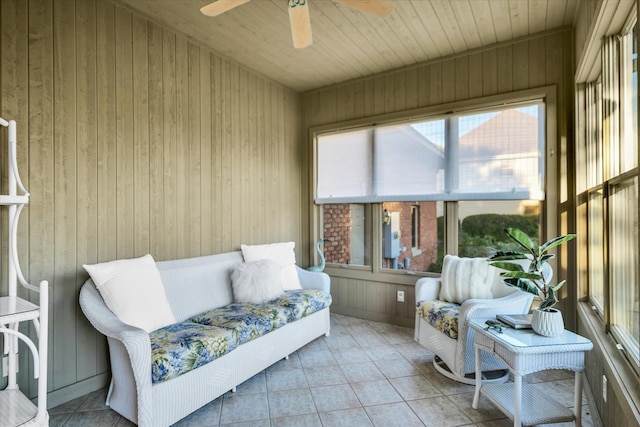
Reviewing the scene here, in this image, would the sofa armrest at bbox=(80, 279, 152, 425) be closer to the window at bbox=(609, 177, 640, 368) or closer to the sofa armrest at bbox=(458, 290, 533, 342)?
the sofa armrest at bbox=(458, 290, 533, 342)

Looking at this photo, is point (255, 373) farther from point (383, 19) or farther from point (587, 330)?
point (383, 19)

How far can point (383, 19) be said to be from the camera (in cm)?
293

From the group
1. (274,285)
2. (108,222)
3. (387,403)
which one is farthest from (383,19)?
(387,403)

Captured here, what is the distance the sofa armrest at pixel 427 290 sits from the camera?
309 centimetres

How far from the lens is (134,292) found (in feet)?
7.61

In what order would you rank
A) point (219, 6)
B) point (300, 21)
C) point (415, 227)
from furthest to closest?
point (415, 227)
point (300, 21)
point (219, 6)

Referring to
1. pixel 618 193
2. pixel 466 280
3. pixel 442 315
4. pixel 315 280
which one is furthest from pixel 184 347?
pixel 618 193

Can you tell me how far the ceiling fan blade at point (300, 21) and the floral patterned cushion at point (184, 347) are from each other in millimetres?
2091

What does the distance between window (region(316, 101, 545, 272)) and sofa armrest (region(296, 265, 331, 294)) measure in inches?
30.6

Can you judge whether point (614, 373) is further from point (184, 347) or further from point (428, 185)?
point (428, 185)

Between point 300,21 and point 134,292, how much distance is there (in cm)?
209

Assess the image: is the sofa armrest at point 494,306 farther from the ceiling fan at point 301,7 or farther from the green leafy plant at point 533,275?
the ceiling fan at point 301,7

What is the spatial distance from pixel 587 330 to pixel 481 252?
1284 mm

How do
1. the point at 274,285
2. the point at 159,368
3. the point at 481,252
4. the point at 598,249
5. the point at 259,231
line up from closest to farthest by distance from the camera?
the point at 159,368, the point at 598,249, the point at 274,285, the point at 481,252, the point at 259,231
